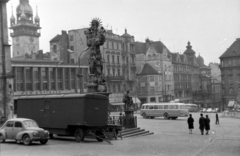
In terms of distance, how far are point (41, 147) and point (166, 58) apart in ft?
230

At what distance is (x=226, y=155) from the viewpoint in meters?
16.9

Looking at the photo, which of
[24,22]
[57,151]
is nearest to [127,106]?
[57,151]

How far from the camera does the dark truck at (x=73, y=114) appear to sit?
71.4 ft

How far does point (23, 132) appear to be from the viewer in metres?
19.5

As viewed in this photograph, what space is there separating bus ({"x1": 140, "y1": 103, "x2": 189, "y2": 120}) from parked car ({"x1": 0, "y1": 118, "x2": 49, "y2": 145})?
30.8 metres

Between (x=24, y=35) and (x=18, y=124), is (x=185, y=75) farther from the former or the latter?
(x=18, y=124)

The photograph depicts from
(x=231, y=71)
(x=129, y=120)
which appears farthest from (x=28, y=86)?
(x=129, y=120)

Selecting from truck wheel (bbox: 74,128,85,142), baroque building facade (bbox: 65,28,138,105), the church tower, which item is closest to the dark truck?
truck wheel (bbox: 74,128,85,142)

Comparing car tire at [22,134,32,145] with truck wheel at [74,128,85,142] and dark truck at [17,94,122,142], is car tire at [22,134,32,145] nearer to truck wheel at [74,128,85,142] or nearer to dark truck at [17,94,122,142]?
dark truck at [17,94,122,142]

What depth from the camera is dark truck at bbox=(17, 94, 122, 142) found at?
21.8 m

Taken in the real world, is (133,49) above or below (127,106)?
above

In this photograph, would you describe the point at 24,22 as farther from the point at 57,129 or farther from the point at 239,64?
the point at 57,129

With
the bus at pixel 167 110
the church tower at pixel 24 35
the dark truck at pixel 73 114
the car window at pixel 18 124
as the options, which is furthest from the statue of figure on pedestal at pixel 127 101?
the church tower at pixel 24 35

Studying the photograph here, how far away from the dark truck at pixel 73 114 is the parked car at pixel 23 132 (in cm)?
242
